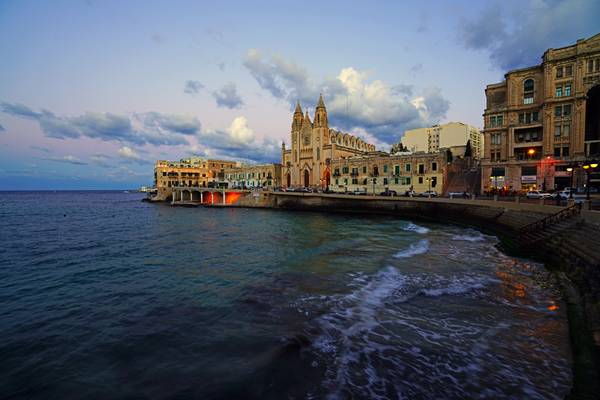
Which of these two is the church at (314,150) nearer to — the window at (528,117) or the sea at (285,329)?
the window at (528,117)

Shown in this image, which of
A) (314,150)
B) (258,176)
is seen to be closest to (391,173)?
(314,150)

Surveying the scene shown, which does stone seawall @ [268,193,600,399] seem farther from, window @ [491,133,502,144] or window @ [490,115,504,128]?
window @ [490,115,504,128]

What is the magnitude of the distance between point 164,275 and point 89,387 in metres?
8.49

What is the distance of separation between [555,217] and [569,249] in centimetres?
631

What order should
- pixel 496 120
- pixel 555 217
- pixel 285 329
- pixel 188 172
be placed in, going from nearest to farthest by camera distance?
pixel 285 329 → pixel 555 217 → pixel 496 120 → pixel 188 172

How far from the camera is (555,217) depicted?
1892 cm

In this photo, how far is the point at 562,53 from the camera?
132 ft

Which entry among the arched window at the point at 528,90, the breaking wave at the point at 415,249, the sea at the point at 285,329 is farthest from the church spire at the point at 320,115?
the sea at the point at 285,329

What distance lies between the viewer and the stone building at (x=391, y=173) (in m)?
54.4

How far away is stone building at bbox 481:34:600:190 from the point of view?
39156 millimetres

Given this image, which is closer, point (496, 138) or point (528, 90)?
point (528, 90)

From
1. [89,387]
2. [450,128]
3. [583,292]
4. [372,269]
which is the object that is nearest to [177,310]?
[89,387]

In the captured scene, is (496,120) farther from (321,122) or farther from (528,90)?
(321,122)

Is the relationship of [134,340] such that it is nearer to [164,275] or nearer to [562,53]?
[164,275]
